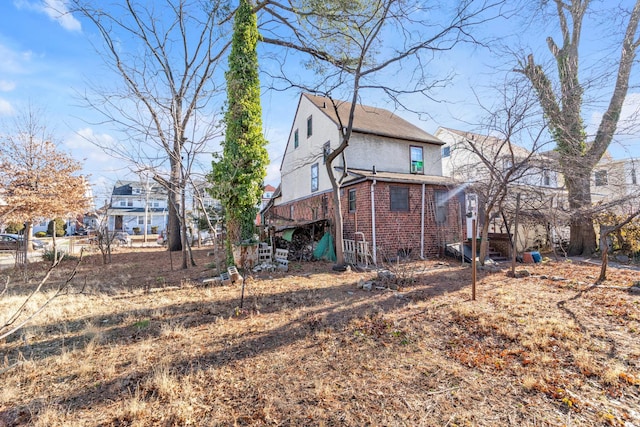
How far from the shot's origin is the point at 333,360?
10.6 ft

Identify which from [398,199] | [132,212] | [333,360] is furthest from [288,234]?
[132,212]

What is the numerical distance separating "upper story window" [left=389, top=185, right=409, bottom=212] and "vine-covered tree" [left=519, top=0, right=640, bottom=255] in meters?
4.96

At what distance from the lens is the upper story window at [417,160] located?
1468 cm

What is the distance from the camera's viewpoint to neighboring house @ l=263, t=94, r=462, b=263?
437 inches

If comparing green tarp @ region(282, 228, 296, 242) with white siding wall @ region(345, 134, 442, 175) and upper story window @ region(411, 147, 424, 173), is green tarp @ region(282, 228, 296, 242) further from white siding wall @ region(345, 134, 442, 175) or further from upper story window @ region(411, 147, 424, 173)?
upper story window @ region(411, 147, 424, 173)

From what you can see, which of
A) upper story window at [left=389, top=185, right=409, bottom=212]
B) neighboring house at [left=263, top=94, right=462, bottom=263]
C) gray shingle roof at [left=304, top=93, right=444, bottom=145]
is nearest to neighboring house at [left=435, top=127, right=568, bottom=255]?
neighboring house at [left=263, top=94, right=462, bottom=263]

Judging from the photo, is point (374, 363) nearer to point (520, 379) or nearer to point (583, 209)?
point (520, 379)

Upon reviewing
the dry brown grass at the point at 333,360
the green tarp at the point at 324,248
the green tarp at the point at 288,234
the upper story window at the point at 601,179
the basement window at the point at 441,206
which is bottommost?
the dry brown grass at the point at 333,360

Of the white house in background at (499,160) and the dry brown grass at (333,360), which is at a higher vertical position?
the white house in background at (499,160)

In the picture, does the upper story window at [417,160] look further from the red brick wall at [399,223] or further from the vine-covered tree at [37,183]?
the vine-covered tree at [37,183]

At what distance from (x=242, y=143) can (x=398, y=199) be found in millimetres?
6404

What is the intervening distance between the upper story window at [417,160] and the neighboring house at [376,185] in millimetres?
53

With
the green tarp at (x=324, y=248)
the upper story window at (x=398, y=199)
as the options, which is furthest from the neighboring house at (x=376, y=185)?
the green tarp at (x=324, y=248)

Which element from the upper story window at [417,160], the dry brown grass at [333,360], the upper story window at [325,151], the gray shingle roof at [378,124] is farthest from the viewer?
the upper story window at [417,160]
